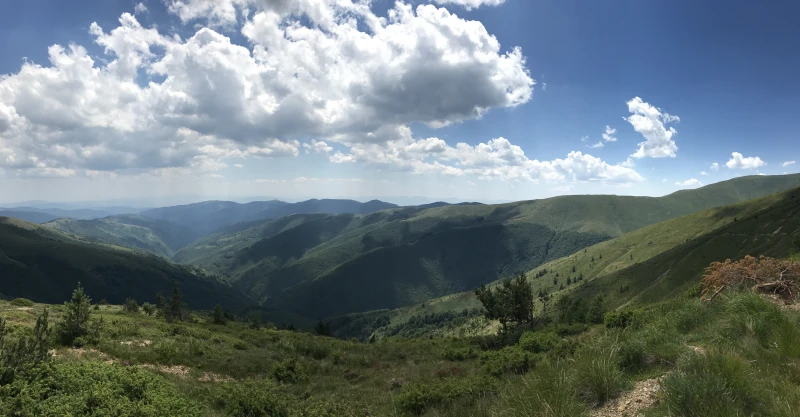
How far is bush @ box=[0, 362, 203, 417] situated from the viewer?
8.48 m

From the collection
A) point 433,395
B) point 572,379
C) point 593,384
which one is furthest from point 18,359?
point 593,384

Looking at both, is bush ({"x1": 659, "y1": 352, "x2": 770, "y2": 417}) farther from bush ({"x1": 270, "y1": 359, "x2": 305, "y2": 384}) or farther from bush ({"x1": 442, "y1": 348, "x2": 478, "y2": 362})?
bush ({"x1": 442, "y1": 348, "x2": 478, "y2": 362})

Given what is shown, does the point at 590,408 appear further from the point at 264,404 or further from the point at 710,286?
the point at 710,286

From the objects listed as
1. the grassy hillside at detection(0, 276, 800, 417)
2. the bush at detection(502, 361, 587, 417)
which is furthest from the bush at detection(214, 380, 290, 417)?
the bush at detection(502, 361, 587, 417)

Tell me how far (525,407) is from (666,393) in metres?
2.58

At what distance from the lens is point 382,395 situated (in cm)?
1855

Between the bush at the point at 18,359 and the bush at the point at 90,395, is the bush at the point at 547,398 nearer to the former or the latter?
the bush at the point at 90,395

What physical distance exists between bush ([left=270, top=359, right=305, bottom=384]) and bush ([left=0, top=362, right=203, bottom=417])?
11.9m

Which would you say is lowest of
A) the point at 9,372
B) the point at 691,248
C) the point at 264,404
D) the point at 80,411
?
the point at 691,248

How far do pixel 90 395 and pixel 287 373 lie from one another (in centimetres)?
1509

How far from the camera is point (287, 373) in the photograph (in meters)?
23.3

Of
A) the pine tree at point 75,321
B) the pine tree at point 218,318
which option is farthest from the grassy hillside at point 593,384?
the pine tree at point 218,318

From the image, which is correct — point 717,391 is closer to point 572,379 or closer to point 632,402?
point 632,402

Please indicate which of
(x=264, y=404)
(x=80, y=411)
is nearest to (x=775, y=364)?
(x=264, y=404)
